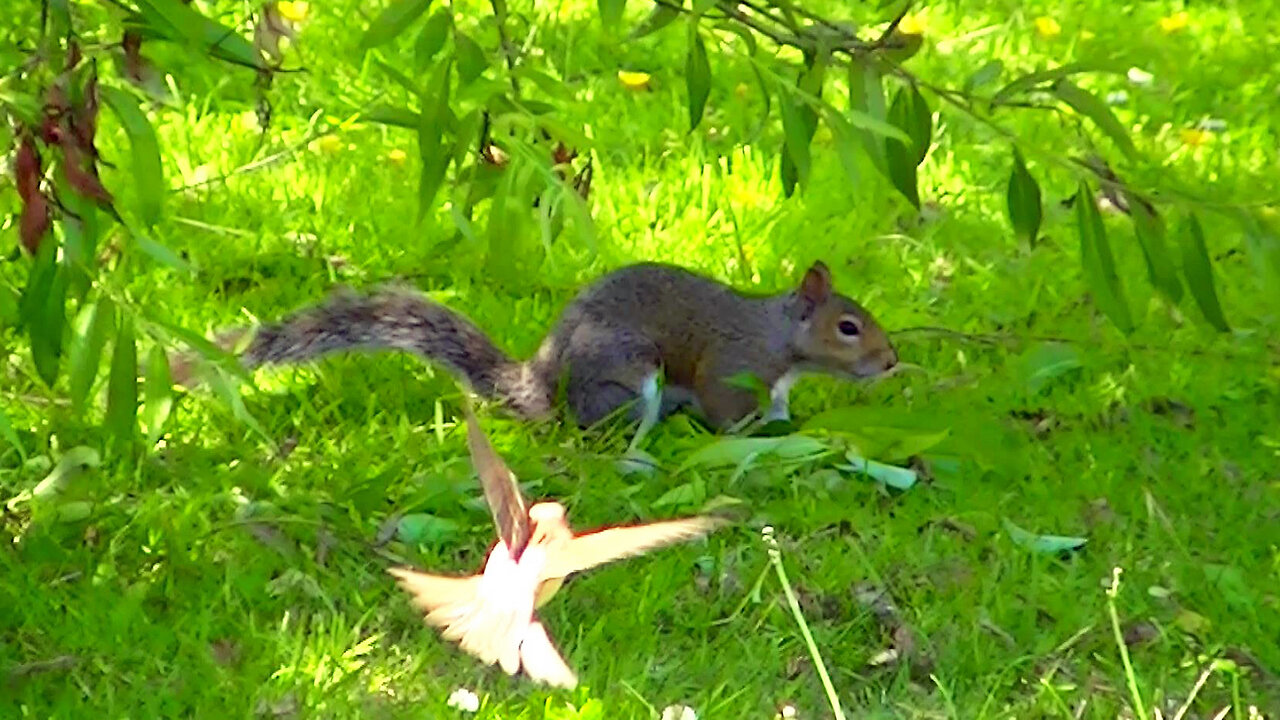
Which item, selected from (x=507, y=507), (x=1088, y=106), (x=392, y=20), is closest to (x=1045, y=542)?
(x=1088, y=106)

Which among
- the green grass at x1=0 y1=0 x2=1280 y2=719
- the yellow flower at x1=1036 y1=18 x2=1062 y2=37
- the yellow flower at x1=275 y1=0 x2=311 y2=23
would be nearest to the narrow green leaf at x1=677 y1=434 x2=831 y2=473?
the green grass at x1=0 y1=0 x2=1280 y2=719

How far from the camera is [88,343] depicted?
1.76 m

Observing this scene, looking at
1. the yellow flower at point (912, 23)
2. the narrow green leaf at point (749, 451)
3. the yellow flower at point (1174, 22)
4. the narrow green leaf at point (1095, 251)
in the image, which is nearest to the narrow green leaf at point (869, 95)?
the narrow green leaf at point (1095, 251)

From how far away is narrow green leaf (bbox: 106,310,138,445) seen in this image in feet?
5.78

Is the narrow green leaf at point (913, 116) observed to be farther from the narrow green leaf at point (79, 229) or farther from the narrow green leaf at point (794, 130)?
the narrow green leaf at point (79, 229)

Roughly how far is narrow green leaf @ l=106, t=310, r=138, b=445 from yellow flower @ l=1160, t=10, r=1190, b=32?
3.68 meters

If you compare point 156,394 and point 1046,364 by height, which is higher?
point 156,394

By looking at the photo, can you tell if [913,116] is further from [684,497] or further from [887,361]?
[887,361]

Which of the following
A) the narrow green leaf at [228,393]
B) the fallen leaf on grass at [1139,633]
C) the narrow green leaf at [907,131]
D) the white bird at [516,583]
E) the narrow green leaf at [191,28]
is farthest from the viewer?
the fallen leaf on grass at [1139,633]

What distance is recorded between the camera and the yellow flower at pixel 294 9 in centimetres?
434

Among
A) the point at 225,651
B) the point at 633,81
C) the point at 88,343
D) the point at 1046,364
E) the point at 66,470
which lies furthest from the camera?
the point at 633,81

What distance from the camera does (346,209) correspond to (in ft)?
12.4

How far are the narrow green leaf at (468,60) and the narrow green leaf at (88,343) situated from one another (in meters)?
0.48

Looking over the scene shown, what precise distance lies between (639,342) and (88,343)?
1.57 metres
